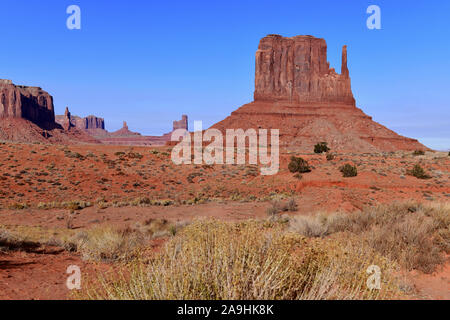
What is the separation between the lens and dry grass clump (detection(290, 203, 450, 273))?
6191mm

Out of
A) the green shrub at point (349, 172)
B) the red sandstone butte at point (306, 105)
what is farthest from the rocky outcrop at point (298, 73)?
the green shrub at point (349, 172)

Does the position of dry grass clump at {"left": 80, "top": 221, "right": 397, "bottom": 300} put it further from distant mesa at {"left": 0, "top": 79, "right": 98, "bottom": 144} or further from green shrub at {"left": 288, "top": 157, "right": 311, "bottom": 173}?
distant mesa at {"left": 0, "top": 79, "right": 98, "bottom": 144}

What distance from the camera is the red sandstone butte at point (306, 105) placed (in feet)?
270

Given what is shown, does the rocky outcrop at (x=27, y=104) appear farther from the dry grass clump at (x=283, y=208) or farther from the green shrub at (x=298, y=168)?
the dry grass clump at (x=283, y=208)

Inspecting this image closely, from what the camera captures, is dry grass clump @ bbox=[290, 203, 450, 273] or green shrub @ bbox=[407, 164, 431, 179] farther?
green shrub @ bbox=[407, 164, 431, 179]

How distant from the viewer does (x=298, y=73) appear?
106m

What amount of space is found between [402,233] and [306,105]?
96283mm

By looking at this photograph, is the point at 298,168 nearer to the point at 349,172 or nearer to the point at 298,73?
the point at 349,172

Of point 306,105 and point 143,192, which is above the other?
point 306,105

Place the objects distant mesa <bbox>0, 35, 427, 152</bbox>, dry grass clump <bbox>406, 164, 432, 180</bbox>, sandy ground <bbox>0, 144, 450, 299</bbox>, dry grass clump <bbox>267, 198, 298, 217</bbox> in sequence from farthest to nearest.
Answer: distant mesa <bbox>0, 35, 427, 152</bbox>
dry grass clump <bbox>406, 164, 432, 180</bbox>
dry grass clump <bbox>267, 198, 298, 217</bbox>
sandy ground <bbox>0, 144, 450, 299</bbox>

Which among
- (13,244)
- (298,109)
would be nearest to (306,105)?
(298,109)

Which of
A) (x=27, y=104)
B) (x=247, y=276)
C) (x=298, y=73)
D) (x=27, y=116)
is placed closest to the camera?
(x=247, y=276)

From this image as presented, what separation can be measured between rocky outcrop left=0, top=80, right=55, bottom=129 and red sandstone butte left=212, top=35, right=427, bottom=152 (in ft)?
324

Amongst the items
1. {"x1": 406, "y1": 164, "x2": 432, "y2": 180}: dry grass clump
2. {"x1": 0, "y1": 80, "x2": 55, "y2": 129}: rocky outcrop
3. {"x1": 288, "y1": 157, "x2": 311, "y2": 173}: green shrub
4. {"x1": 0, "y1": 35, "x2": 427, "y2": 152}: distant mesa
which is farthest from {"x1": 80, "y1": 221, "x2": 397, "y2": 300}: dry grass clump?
{"x1": 0, "y1": 80, "x2": 55, "y2": 129}: rocky outcrop
